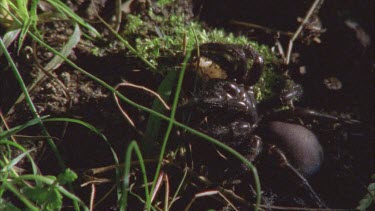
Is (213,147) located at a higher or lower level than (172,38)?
lower

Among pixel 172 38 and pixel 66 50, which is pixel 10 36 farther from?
pixel 172 38

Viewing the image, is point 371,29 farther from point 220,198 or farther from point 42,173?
point 42,173

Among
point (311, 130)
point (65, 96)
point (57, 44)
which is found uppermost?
point (57, 44)

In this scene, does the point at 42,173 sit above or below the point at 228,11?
below

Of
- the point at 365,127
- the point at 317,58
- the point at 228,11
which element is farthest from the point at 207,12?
the point at 365,127

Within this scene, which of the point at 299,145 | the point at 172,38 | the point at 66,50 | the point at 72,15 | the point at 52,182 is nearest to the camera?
the point at 52,182

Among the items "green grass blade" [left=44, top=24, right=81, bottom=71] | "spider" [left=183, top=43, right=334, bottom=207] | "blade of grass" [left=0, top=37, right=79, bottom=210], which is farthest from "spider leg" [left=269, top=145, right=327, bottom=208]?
"green grass blade" [left=44, top=24, right=81, bottom=71]

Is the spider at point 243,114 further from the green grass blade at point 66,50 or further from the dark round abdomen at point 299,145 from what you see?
the green grass blade at point 66,50

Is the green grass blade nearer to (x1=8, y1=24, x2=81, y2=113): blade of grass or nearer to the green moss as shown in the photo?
(x1=8, y1=24, x2=81, y2=113): blade of grass

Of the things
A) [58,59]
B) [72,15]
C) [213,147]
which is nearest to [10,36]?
[58,59]
